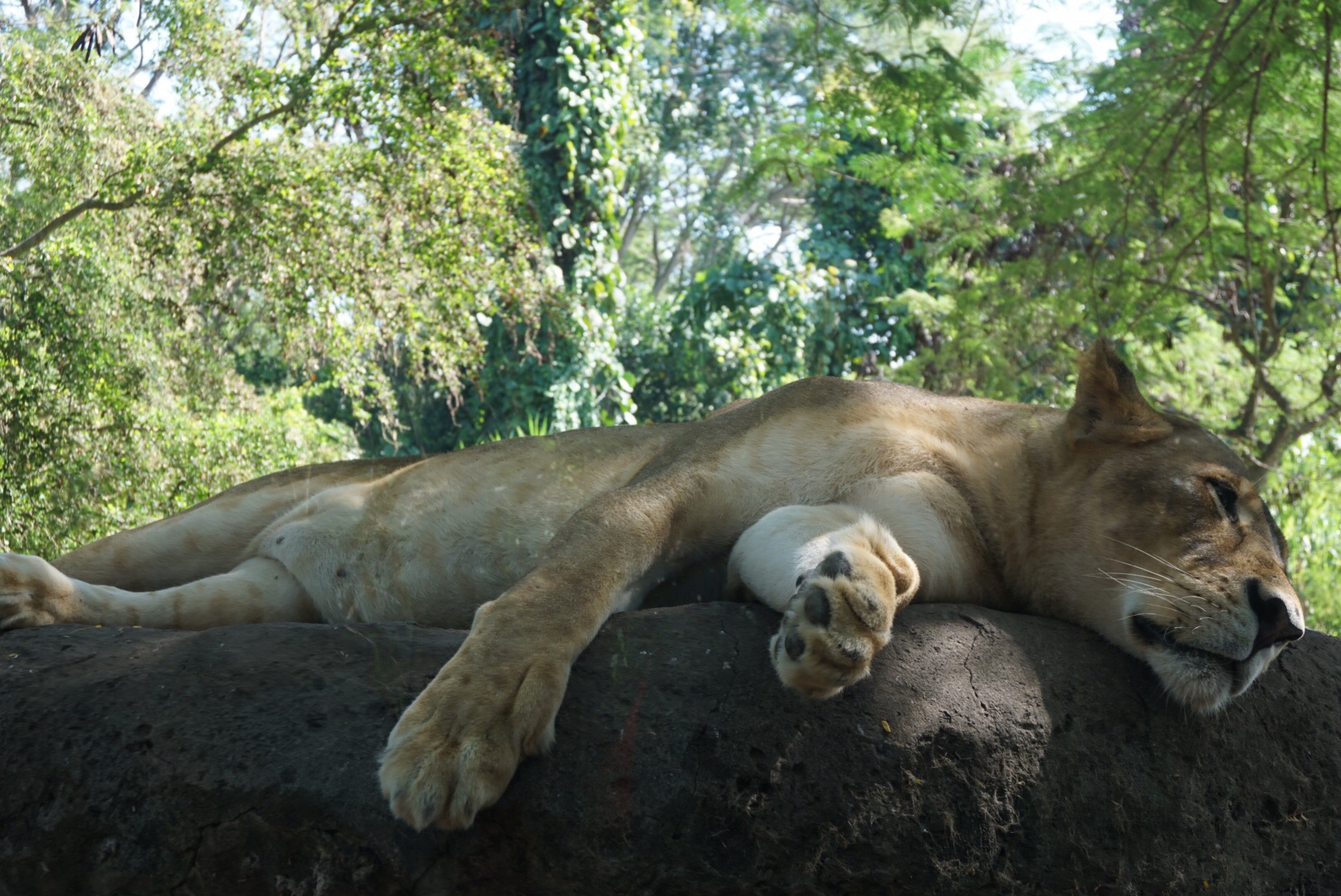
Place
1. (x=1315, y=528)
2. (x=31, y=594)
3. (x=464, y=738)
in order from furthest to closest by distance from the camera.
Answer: (x=1315, y=528) < (x=31, y=594) < (x=464, y=738)

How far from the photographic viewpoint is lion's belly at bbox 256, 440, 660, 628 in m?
3.69

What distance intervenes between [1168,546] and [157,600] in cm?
309

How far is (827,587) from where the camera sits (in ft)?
7.88

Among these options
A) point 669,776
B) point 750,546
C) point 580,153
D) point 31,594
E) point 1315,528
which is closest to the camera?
point 669,776

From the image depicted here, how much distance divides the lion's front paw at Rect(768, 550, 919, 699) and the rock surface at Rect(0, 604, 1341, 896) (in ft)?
0.75

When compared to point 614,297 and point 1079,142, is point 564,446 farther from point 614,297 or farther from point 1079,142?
point 614,297

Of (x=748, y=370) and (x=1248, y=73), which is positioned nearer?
(x=1248, y=73)

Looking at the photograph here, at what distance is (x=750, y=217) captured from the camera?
2695 centimetres

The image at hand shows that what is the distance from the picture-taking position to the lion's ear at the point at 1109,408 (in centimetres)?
334

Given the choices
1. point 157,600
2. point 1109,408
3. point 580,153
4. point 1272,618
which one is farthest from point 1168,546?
point 580,153

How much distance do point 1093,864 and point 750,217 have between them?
989 inches

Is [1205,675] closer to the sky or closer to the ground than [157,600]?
closer to the ground

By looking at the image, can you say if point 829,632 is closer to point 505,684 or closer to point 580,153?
point 505,684

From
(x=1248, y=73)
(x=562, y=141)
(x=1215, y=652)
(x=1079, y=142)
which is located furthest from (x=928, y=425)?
(x=562, y=141)
